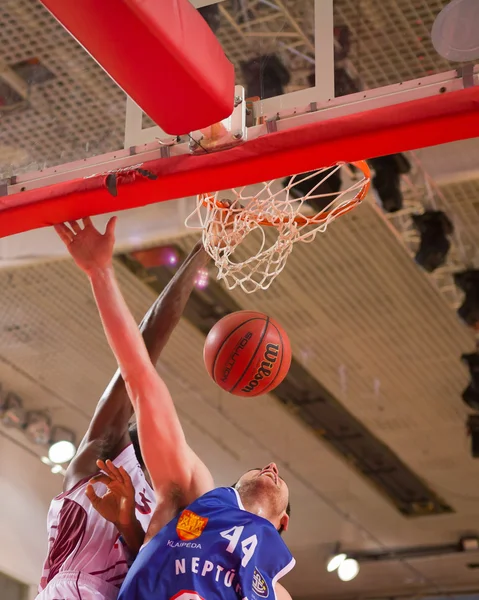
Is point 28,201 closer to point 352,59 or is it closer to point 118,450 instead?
point 118,450

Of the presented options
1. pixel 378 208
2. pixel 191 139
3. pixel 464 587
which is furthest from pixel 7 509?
pixel 191 139

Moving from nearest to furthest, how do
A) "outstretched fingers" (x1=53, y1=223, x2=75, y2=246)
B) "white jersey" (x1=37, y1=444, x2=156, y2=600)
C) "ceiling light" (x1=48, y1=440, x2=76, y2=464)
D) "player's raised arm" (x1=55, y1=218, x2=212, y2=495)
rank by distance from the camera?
"player's raised arm" (x1=55, y1=218, x2=212, y2=495), "white jersey" (x1=37, y1=444, x2=156, y2=600), "outstretched fingers" (x1=53, y1=223, x2=75, y2=246), "ceiling light" (x1=48, y1=440, x2=76, y2=464)

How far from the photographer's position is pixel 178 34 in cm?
242

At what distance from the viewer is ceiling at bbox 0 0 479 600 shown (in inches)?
143

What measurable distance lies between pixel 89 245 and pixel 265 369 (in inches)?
34.2

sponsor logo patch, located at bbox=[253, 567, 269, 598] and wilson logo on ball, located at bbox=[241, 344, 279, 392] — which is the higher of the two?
wilson logo on ball, located at bbox=[241, 344, 279, 392]

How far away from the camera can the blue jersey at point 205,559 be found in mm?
2684

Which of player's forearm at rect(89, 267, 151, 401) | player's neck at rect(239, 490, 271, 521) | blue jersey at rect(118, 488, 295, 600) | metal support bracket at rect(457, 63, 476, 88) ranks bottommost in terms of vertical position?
blue jersey at rect(118, 488, 295, 600)

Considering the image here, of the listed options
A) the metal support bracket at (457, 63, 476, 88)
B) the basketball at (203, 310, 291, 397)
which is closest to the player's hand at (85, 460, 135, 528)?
the basketball at (203, 310, 291, 397)

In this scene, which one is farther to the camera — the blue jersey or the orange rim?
the orange rim

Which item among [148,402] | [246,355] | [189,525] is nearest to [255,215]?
[246,355]

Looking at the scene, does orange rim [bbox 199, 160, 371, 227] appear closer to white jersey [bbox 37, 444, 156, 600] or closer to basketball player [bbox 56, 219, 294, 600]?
basketball player [bbox 56, 219, 294, 600]

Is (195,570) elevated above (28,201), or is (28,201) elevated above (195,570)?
(28,201)

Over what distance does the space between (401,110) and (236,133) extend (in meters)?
0.54
